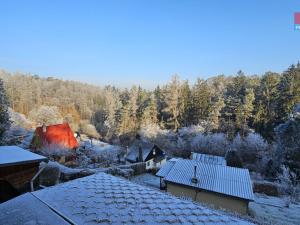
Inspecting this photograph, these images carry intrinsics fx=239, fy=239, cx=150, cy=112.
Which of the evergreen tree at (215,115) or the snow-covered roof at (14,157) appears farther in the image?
the evergreen tree at (215,115)

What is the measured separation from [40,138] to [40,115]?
2283 centimetres

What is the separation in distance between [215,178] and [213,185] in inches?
29.5

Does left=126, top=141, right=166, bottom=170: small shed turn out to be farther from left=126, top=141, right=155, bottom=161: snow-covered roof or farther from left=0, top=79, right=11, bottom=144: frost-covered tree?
left=0, top=79, right=11, bottom=144: frost-covered tree

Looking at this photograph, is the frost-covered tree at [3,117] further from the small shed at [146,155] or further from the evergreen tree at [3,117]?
the small shed at [146,155]

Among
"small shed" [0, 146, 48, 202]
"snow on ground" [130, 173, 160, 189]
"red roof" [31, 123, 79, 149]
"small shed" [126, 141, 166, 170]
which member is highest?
"small shed" [0, 146, 48, 202]

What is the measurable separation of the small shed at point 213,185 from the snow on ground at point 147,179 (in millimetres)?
3333

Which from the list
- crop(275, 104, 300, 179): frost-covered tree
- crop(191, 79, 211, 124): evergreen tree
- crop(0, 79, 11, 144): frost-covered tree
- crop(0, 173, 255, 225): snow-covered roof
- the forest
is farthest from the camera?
crop(191, 79, 211, 124): evergreen tree

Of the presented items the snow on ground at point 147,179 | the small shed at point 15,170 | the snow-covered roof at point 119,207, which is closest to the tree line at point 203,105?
the snow on ground at point 147,179

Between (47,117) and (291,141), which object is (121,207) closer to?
(291,141)

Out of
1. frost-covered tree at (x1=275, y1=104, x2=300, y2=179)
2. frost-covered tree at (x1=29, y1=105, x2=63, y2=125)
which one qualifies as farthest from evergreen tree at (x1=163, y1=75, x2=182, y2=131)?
frost-covered tree at (x1=29, y1=105, x2=63, y2=125)

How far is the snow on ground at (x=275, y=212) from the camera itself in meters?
14.5

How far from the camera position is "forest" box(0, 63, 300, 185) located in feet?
88.7

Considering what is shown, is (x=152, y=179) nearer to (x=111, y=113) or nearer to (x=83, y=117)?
(x=111, y=113)

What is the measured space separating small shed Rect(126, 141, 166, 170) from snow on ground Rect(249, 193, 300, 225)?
13.3 meters
